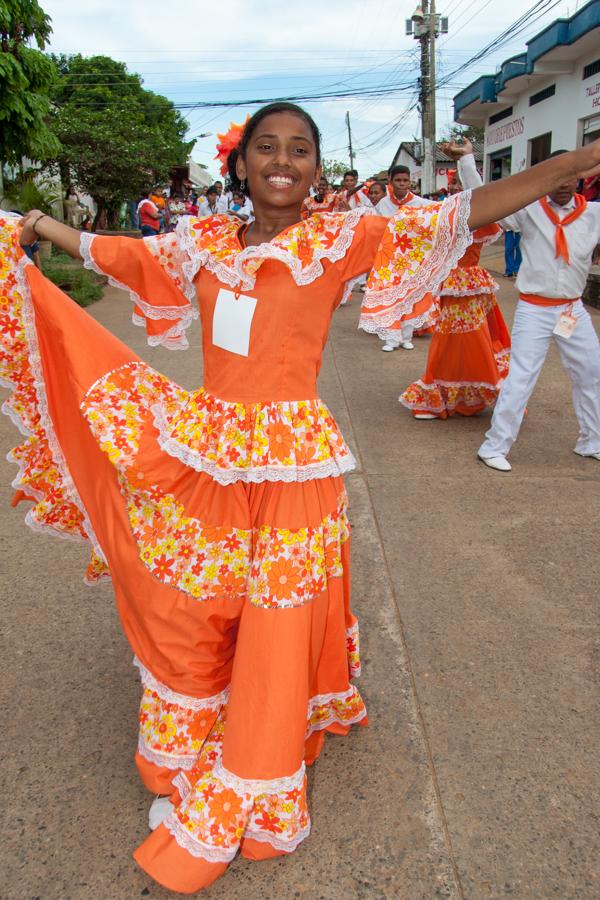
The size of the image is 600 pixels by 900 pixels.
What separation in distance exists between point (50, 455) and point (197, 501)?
0.67 meters

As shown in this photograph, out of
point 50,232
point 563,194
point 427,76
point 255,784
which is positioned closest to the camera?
point 255,784

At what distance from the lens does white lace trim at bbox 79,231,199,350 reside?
2.21 metres

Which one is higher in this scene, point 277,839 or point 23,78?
point 23,78

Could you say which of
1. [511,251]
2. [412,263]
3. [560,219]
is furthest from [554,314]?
[511,251]

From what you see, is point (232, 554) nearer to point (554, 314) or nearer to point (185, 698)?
point (185, 698)

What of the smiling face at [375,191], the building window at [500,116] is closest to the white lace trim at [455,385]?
the smiling face at [375,191]

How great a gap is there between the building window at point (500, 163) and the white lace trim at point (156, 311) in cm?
2311

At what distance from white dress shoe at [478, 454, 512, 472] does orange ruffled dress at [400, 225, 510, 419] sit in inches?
44.2

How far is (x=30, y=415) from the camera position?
7.91 ft

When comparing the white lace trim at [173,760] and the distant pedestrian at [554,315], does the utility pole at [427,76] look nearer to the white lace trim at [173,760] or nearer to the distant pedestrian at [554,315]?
the distant pedestrian at [554,315]

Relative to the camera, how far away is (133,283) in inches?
90.2

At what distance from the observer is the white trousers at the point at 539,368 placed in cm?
482

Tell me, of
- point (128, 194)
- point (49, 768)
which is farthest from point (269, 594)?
point (128, 194)

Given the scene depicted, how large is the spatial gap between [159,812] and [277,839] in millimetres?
369
